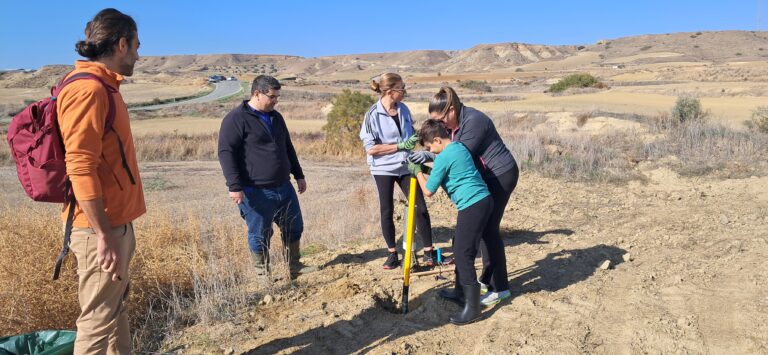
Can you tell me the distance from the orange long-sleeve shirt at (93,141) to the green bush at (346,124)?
53.6ft

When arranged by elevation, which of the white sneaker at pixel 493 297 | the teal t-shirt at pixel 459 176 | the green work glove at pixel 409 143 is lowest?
the white sneaker at pixel 493 297

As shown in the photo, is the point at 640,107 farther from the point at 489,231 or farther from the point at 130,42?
the point at 130,42

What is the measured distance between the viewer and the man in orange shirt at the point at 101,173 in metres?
2.30

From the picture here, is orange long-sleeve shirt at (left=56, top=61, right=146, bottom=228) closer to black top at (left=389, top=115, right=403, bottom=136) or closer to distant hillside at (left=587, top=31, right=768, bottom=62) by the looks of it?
black top at (left=389, top=115, right=403, bottom=136)

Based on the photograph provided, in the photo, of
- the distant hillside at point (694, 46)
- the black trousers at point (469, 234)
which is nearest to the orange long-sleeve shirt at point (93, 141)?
the black trousers at point (469, 234)

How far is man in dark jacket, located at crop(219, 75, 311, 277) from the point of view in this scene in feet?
14.1

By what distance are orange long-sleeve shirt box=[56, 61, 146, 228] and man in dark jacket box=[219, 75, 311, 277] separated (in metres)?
1.63

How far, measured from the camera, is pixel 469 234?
146 inches

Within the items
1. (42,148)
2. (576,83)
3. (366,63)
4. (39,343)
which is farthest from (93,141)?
(366,63)

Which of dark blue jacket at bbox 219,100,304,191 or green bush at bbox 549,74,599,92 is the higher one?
green bush at bbox 549,74,599,92

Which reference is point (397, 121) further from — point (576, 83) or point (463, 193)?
point (576, 83)

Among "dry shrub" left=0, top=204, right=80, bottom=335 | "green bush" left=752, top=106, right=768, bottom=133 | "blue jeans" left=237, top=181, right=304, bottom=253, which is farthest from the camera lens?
"green bush" left=752, top=106, right=768, bottom=133

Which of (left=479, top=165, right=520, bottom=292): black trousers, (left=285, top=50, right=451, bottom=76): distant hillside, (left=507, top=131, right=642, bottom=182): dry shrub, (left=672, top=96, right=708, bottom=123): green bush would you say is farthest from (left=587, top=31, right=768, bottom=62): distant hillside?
(left=479, top=165, right=520, bottom=292): black trousers

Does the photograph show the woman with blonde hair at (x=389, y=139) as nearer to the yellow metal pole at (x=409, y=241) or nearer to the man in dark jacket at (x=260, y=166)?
the yellow metal pole at (x=409, y=241)
